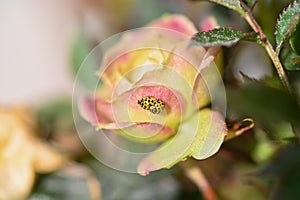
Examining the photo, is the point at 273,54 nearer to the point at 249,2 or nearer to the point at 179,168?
the point at 249,2

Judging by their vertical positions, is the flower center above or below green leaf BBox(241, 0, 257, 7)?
below

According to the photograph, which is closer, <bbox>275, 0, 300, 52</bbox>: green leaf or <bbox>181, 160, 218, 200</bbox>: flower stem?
<bbox>275, 0, 300, 52</bbox>: green leaf

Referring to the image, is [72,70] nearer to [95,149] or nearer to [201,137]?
[95,149]

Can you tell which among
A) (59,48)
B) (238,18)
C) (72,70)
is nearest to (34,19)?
(59,48)

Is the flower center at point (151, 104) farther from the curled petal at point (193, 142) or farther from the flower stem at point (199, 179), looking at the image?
the flower stem at point (199, 179)

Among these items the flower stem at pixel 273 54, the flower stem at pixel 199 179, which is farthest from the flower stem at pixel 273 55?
the flower stem at pixel 199 179

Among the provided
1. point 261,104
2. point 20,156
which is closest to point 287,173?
point 261,104

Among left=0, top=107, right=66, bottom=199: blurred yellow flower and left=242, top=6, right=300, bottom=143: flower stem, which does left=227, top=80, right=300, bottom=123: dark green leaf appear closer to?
left=242, top=6, right=300, bottom=143: flower stem

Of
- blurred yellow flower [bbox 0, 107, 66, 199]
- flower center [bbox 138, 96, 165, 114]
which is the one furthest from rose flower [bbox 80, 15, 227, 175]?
blurred yellow flower [bbox 0, 107, 66, 199]
